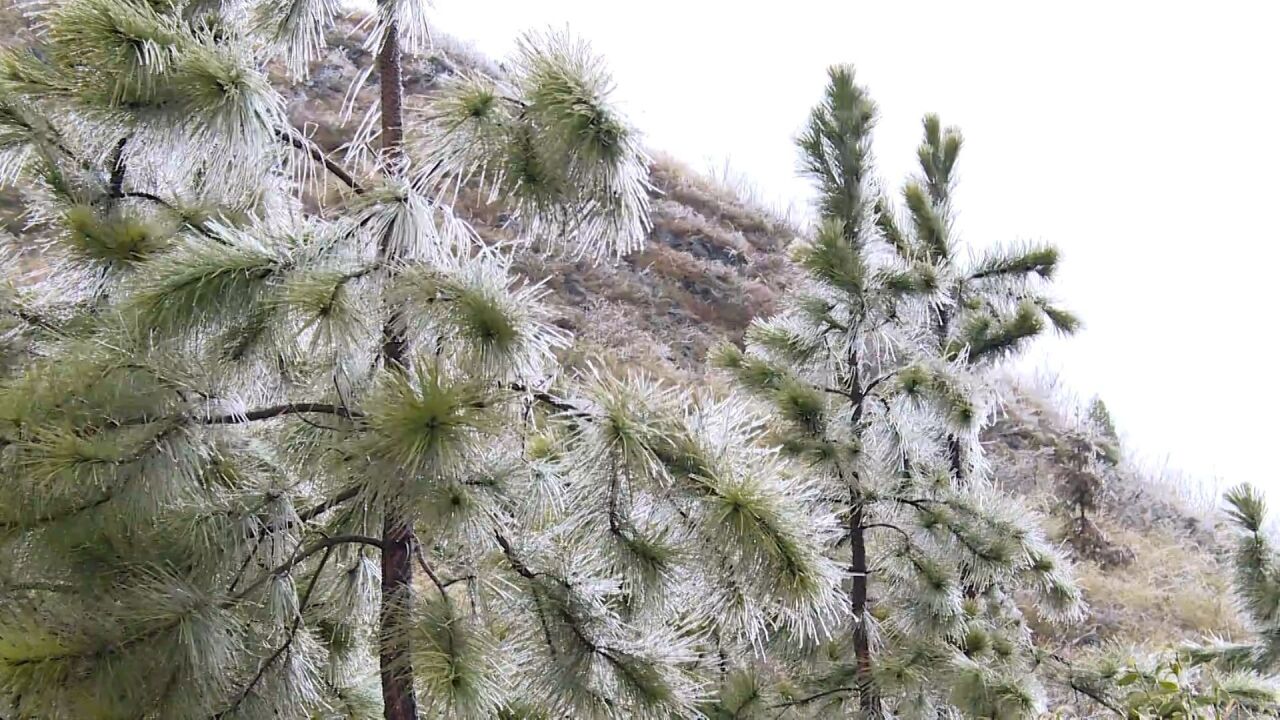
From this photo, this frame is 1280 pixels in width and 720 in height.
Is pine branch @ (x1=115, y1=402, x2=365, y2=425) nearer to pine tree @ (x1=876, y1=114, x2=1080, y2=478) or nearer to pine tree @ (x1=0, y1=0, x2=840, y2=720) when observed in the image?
pine tree @ (x1=0, y1=0, x2=840, y2=720)

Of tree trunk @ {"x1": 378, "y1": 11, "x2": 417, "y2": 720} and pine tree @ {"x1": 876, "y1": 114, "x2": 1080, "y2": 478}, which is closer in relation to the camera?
tree trunk @ {"x1": 378, "y1": 11, "x2": 417, "y2": 720}

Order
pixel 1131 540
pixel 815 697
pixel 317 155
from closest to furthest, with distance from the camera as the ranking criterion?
pixel 317 155 → pixel 815 697 → pixel 1131 540

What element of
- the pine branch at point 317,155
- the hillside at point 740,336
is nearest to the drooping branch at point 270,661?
the pine branch at point 317,155

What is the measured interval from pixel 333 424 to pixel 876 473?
7.72 feet

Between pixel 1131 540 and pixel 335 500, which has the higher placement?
pixel 1131 540

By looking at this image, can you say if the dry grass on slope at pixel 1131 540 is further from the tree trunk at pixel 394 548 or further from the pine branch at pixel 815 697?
the tree trunk at pixel 394 548

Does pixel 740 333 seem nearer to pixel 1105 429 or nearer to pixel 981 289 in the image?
pixel 1105 429

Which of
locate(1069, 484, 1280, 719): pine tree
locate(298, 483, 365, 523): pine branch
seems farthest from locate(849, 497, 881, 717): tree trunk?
locate(298, 483, 365, 523): pine branch

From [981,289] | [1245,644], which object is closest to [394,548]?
[981,289]

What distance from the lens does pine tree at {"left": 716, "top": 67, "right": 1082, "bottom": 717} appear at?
3.41 m

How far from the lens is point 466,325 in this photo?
1.64 m

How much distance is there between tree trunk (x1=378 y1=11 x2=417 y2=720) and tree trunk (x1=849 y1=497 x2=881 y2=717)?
1954 millimetres

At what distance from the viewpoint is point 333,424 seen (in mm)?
1886

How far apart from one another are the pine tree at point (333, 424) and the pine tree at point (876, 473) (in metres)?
1.54
